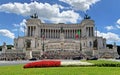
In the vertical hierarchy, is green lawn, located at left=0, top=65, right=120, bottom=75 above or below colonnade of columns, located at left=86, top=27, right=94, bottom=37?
below

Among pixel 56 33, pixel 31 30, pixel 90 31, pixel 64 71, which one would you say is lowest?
pixel 64 71

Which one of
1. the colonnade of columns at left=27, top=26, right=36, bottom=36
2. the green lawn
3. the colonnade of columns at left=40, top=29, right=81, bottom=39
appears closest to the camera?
the green lawn

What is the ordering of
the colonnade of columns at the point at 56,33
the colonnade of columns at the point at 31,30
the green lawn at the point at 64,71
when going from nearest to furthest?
the green lawn at the point at 64,71 < the colonnade of columns at the point at 31,30 < the colonnade of columns at the point at 56,33

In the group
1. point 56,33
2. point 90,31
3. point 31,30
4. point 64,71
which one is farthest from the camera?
point 56,33

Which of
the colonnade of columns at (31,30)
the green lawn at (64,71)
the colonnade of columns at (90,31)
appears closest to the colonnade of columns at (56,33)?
the colonnade of columns at (31,30)

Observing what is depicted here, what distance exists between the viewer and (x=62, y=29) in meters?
160

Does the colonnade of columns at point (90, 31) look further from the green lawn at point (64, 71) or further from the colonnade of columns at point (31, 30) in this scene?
the green lawn at point (64, 71)

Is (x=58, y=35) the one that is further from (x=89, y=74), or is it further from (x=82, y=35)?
(x=89, y=74)

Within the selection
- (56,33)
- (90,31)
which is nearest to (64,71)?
(90,31)

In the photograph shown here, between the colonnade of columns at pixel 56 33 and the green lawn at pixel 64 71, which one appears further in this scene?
the colonnade of columns at pixel 56 33

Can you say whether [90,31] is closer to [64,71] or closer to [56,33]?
[56,33]

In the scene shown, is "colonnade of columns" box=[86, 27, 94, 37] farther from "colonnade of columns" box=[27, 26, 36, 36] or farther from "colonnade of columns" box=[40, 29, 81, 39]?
"colonnade of columns" box=[27, 26, 36, 36]

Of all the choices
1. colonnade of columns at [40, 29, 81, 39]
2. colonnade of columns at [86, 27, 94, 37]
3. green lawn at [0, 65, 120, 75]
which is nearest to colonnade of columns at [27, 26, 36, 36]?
colonnade of columns at [40, 29, 81, 39]

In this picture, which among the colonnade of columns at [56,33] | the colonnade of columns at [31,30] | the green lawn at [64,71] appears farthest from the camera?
the colonnade of columns at [56,33]
